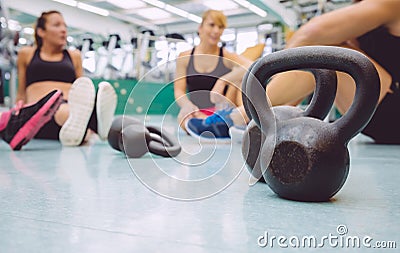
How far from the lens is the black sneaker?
47.5 inches

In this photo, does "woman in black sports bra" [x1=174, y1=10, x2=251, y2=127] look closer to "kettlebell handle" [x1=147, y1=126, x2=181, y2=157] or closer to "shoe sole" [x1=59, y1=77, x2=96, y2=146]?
"kettlebell handle" [x1=147, y1=126, x2=181, y2=157]

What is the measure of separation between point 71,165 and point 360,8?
2.42ft

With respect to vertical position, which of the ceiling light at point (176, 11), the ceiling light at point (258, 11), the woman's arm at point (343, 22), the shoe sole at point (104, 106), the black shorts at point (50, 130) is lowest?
the black shorts at point (50, 130)

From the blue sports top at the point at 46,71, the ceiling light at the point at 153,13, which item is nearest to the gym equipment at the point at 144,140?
the blue sports top at the point at 46,71

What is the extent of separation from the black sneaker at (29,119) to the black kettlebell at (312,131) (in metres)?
0.87

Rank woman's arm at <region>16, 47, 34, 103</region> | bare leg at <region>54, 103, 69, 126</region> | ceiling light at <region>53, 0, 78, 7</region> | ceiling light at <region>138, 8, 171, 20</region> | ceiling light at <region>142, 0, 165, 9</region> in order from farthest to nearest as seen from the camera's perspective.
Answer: ceiling light at <region>138, 8, 171, 20</region>
ceiling light at <region>53, 0, 78, 7</region>
ceiling light at <region>142, 0, 165, 9</region>
woman's arm at <region>16, 47, 34, 103</region>
bare leg at <region>54, 103, 69, 126</region>

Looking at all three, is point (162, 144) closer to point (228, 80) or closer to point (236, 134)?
point (236, 134)

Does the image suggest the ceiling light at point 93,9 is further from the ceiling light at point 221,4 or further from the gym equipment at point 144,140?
the gym equipment at point 144,140

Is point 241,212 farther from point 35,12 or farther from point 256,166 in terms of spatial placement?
point 35,12

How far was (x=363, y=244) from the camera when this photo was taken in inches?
13.5

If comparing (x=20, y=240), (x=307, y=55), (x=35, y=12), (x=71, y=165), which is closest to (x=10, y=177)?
(x=71, y=165)

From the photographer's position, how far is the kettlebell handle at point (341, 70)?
0.45m

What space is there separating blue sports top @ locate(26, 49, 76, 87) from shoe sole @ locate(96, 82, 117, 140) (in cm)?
44

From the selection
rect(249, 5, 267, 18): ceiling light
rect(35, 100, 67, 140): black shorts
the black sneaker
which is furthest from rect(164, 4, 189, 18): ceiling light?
the black sneaker
